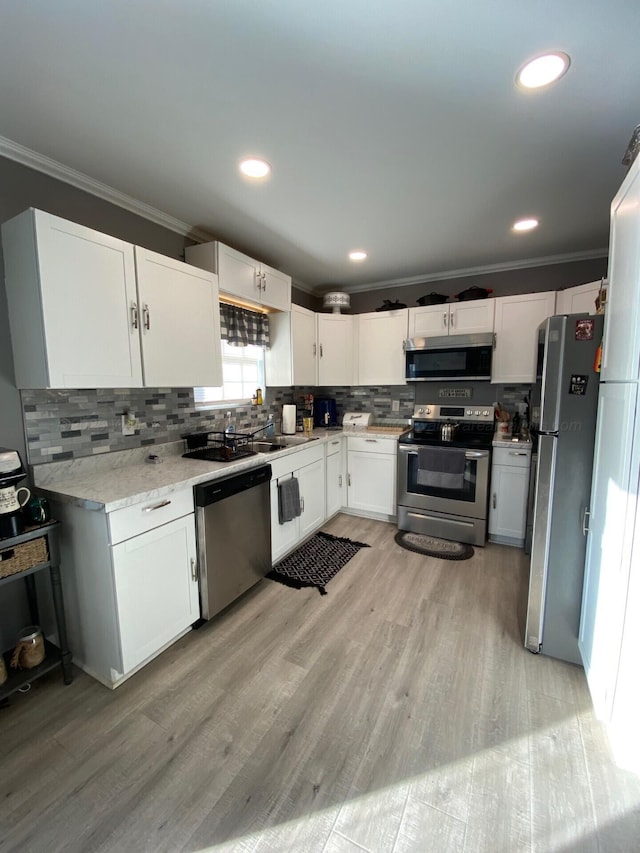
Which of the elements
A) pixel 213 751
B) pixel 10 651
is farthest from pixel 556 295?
pixel 10 651

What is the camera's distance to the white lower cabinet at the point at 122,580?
1.55 m

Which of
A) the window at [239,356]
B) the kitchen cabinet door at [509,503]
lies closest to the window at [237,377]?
the window at [239,356]

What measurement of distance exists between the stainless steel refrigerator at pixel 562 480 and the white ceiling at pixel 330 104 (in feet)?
2.82

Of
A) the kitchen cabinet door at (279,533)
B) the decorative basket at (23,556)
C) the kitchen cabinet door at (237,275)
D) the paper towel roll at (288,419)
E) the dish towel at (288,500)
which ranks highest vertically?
the kitchen cabinet door at (237,275)

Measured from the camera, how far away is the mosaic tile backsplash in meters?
1.79

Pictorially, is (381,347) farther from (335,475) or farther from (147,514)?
(147,514)

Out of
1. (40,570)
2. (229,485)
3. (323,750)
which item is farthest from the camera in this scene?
(229,485)

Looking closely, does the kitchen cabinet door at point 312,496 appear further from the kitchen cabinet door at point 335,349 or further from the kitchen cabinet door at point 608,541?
the kitchen cabinet door at point 608,541

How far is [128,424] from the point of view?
217 centimetres

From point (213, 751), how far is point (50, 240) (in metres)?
→ 2.23

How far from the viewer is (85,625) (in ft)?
5.55

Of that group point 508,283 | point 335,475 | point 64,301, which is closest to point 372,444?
point 335,475

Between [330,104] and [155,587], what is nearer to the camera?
[330,104]

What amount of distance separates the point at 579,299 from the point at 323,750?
337 cm
